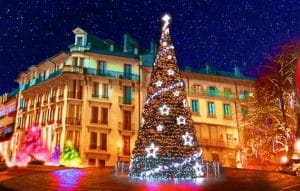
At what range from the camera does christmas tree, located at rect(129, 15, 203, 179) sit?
41.3 ft

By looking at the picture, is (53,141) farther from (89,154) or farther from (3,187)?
(3,187)

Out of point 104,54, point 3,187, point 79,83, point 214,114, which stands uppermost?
point 104,54

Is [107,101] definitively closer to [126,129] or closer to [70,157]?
[126,129]

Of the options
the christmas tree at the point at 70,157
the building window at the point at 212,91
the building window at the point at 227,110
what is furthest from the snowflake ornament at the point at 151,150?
the building window at the point at 227,110

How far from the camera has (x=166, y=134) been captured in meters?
13.0

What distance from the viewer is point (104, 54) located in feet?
131

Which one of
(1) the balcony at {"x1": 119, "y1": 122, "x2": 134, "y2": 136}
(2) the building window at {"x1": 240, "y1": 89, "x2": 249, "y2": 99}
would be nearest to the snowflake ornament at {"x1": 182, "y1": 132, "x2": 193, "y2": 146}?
(1) the balcony at {"x1": 119, "y1": 122, "x2": 134, "y2": 136}

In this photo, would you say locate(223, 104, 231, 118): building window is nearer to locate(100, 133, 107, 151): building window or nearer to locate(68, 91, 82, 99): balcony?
locate(100, 133, 107, 151): building window

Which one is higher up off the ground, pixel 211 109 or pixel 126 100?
pixel 126 100

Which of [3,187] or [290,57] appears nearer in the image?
[3,187]

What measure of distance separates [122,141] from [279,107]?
727 inches

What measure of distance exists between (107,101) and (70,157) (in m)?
7.23

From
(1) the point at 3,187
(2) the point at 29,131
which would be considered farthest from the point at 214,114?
(1) the point at 3,187

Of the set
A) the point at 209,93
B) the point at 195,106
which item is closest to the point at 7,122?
the point at 195,106
